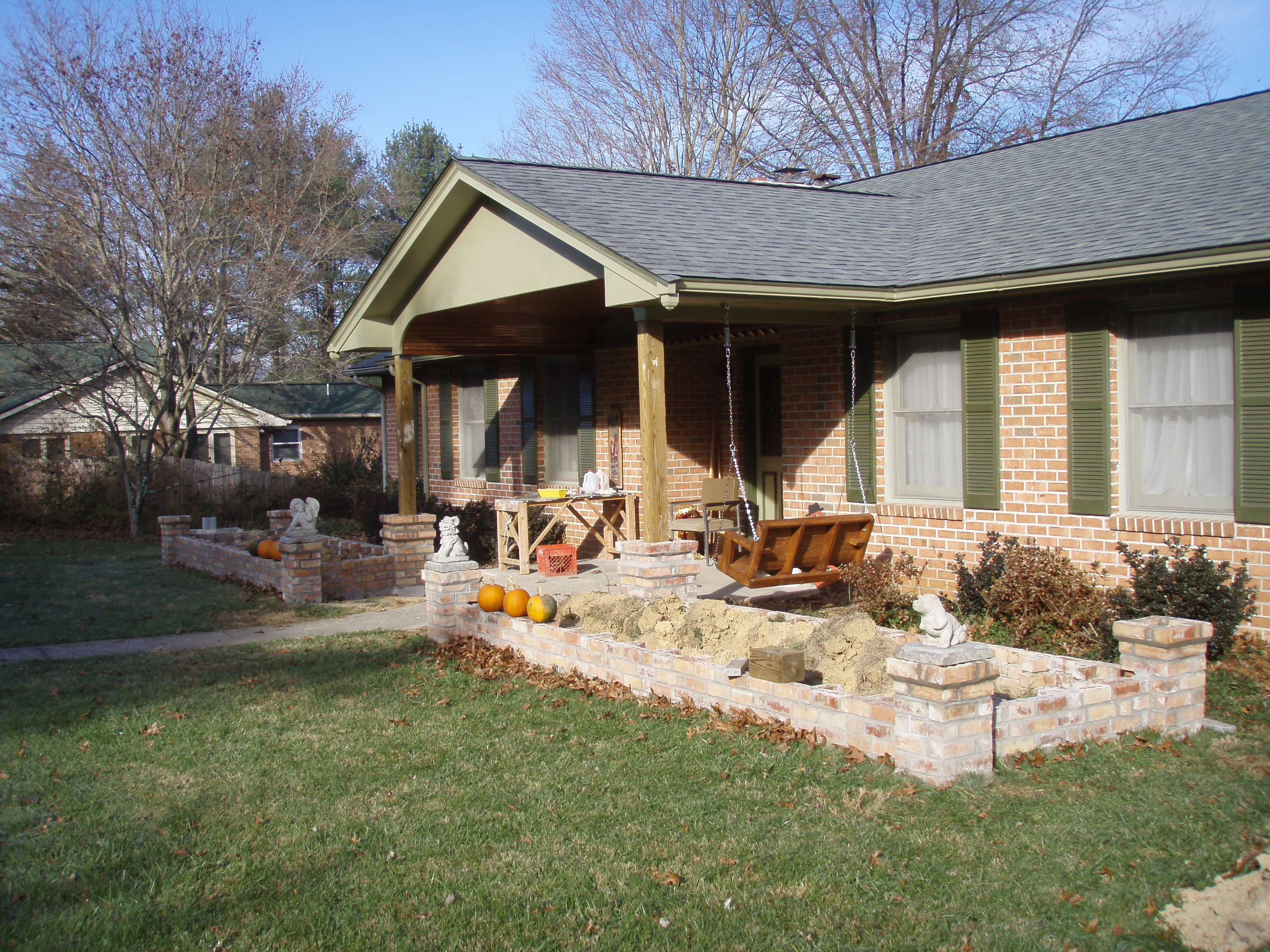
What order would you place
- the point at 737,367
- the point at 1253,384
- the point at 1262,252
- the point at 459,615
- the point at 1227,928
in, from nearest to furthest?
the point at 1227,928
the point at 1262,252
the point at 1253,384
the point at 459,615
the point at 737,367

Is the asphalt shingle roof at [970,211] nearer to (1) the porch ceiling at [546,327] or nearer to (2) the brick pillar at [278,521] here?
(1) the porch ceiling at [546,327]

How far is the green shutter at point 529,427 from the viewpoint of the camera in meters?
15.2

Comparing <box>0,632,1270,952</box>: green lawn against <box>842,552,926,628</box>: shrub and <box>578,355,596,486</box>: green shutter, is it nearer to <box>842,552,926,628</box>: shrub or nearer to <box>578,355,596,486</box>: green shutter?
<box>842,552,926,628</box>: shrub

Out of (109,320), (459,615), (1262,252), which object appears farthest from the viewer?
(109,320)

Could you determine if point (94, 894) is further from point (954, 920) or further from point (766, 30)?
point (766, 30)

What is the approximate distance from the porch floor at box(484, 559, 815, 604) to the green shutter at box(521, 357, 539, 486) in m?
2.45

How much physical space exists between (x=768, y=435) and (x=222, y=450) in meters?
23.8

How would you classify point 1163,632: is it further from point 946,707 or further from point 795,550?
point 795,550

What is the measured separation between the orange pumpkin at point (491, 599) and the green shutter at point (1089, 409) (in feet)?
15.2

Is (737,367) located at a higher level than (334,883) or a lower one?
higher

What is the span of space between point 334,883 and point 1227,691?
203 inches

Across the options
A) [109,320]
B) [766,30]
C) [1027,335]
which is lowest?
[1027,335]

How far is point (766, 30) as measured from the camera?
24.6 m

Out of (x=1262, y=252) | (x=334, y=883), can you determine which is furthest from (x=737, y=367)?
(x=334, y=883)
